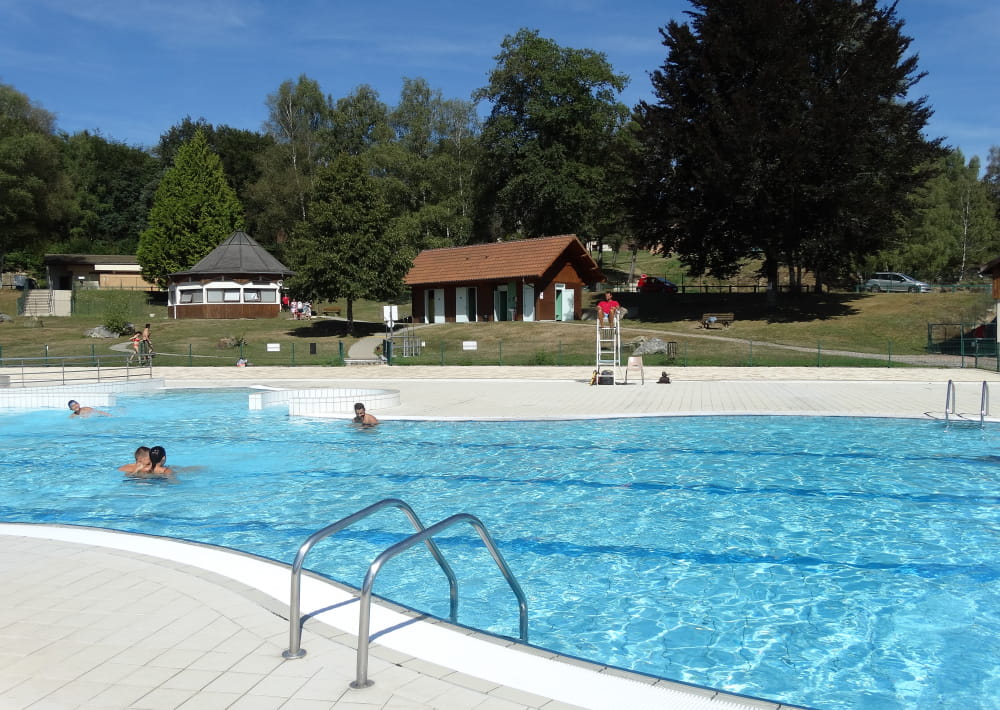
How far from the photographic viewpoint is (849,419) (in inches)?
655

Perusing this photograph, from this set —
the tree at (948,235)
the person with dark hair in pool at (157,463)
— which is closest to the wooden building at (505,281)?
the tree at (948,235)

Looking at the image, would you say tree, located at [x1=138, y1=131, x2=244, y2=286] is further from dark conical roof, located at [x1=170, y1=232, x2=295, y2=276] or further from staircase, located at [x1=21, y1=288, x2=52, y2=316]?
dark conical roof, located at [x1=170, y1=232, x2=295, y2=276]

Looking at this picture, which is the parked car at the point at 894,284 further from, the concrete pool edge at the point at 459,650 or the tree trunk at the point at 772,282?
the concrete pool edge at the point at 459,650

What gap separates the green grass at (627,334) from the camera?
33188mm

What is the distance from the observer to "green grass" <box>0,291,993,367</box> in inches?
1307

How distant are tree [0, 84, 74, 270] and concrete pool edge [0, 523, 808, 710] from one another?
64.3 metres

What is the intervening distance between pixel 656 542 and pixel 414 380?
57.2 feet

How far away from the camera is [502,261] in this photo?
47875 millimetres

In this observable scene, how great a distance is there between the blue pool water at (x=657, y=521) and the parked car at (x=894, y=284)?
48519mm

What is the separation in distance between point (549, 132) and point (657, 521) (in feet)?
188

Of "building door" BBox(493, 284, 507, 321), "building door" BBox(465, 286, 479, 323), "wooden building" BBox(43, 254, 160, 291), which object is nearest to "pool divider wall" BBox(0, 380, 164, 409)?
"building door" BBox(493, 284, 507, 321)

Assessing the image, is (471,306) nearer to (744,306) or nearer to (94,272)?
(744,306)

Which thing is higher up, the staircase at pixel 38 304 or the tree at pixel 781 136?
the tree at pixel 781 136

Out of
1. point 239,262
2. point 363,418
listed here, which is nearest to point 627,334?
point 363,418
